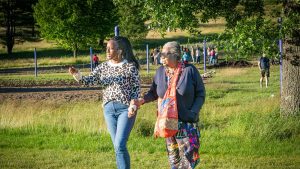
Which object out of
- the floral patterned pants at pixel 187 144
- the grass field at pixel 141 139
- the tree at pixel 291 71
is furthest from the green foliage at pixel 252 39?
the floral patterned pants at pixel 187 144

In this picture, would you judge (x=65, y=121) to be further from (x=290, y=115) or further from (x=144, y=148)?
(x=290, y=115)

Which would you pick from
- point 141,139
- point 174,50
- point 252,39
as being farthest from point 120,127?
point 252,39

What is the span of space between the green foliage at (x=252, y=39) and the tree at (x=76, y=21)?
37.6 meters

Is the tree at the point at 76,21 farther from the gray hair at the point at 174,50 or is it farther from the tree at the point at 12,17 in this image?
the gray hair at the point at 174,50

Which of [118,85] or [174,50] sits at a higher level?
[174,50]

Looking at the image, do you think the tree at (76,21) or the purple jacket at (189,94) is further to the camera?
the tree at (76,21)

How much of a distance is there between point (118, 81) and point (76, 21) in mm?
42441

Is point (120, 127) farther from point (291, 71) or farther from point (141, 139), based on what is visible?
point (291, 71)

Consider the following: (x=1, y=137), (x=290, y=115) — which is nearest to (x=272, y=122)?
(x=290, y=115)

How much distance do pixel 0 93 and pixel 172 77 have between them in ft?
62.1

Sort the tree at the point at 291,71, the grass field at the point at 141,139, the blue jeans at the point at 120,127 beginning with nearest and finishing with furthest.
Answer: the blue jeans at the point at 120,127 < the grass field at the point at 141,139 < the tree at the point at 291,71

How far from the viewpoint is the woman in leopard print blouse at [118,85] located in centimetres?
612

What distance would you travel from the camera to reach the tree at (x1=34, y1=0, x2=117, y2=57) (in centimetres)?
4784

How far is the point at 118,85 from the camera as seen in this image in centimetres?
627
